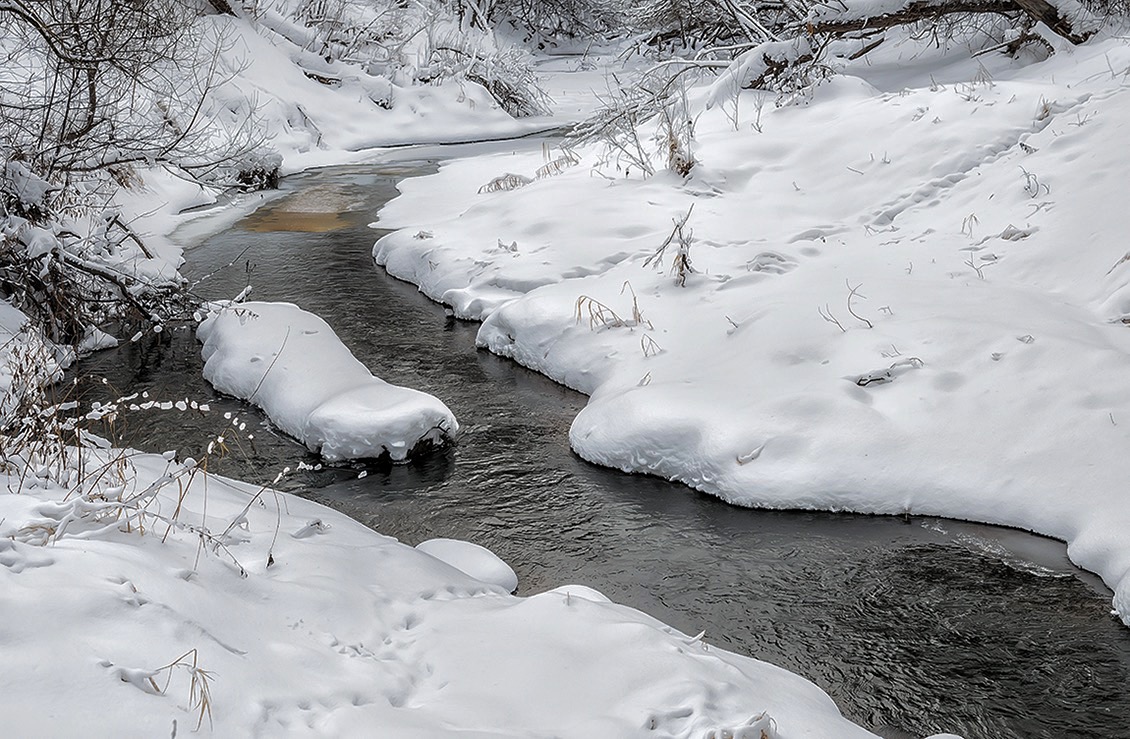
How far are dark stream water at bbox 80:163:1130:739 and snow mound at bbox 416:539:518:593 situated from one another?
0.13 metres

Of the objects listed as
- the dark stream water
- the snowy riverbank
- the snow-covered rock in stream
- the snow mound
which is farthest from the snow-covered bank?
the snowy riverbank

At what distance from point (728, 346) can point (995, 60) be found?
26.6ft

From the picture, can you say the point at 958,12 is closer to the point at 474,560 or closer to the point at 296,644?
the point at 474,560

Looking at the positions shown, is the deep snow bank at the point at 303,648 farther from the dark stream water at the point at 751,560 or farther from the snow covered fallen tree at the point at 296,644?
the dark stream water at the point at 751,560

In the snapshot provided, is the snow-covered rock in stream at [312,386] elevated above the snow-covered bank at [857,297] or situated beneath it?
elevated above

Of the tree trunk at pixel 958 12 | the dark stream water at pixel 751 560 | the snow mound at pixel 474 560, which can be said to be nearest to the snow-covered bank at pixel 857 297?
the dark stream water at pixel 751 560

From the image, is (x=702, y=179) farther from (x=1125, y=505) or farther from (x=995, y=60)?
(x=1125, y=505)

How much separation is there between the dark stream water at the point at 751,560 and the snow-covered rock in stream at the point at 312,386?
5.5 inches

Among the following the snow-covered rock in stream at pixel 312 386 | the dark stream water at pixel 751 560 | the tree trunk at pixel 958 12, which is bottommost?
the dark stream water at pixel 751 560

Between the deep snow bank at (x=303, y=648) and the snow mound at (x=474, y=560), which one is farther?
the snow mound at (x=474, y=560)

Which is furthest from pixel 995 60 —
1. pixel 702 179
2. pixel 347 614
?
pixel 347 614

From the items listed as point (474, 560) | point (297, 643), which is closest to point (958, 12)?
point (474, 560)

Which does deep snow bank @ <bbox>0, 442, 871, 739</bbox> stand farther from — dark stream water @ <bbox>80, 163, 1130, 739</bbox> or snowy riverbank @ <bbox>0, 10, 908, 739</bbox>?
dark stream water @ <bbox>80, 163, 1130, 739</bbox>

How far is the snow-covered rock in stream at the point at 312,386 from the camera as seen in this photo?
6438 millimetres
